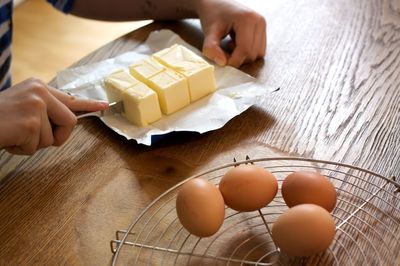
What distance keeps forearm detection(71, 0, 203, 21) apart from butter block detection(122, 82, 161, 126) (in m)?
0.29

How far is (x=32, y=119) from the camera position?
2.57 feet

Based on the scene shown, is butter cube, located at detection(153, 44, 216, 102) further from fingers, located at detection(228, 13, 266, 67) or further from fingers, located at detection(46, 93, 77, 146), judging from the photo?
fingers, located at detection(46, 93, 77, 146)

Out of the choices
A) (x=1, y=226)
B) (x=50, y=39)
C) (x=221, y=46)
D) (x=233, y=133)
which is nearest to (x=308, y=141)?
(x=233, y=133)

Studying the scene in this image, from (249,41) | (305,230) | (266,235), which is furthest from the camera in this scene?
(249,41)

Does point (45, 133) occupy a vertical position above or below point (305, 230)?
below

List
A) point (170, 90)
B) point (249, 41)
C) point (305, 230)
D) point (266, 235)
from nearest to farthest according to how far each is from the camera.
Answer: point (305, 230) < point (266, 235) < point (170, 90) < point (249, 41)

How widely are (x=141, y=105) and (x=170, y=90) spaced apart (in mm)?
62

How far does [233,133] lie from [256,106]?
0.09 meters

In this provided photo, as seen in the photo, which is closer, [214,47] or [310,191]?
[310,191]

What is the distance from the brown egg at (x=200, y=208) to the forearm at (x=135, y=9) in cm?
58

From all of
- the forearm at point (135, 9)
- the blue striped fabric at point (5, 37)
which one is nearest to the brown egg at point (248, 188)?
the forearm at point (135, 9)

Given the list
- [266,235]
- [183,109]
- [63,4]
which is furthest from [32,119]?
[63,4]

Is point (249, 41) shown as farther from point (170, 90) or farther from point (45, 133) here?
point (45, 133)

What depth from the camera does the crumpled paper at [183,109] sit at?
0.89 metres
